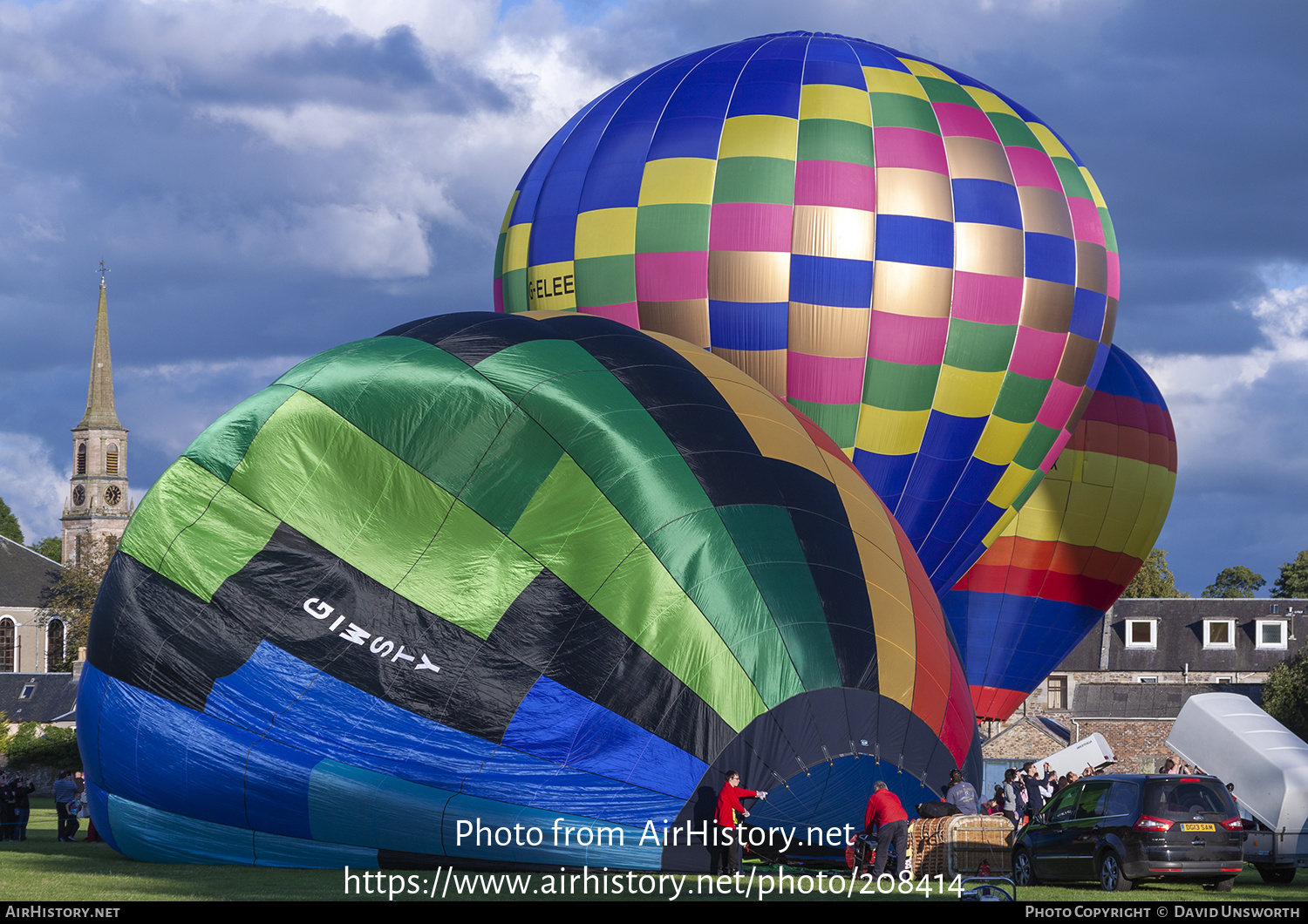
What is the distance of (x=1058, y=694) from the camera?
58.6m

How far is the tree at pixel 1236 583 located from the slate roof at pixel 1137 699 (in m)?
35.2

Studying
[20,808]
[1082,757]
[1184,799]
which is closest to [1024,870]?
[1184,799]

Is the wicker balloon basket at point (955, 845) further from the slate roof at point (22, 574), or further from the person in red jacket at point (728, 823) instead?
the slate roof at point (22, 574)

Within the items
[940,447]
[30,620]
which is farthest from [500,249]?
[30,620]

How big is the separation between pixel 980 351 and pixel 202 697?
11.4 metres

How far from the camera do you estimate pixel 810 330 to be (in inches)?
771

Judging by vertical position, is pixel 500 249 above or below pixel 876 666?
above

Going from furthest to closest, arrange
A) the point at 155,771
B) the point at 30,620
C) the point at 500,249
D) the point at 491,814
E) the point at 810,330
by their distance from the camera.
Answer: the point at 30,620 → the point at 500,249 → the point at 810,330 → the point at 155,771 → the point at 491,814

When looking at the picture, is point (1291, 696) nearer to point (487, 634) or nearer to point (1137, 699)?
point (1137, 699)

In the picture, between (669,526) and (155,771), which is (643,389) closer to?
(669,526)

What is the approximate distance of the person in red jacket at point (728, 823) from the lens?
1245 centimetres

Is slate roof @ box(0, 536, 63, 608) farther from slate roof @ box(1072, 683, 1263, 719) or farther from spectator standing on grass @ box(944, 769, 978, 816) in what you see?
spectator standing on grass @ box(944, 769, 978, 816)

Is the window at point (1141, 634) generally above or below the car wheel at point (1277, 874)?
above

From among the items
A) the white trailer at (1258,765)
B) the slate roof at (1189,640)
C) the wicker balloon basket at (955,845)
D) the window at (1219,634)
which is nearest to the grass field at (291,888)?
the wicker balloon basket at (955,845)
